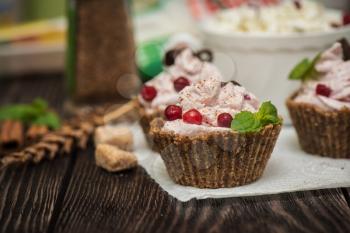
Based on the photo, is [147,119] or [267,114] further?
[147,119]

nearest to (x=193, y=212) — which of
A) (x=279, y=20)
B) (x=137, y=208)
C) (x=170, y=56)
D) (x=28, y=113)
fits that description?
(x=137, y=208)

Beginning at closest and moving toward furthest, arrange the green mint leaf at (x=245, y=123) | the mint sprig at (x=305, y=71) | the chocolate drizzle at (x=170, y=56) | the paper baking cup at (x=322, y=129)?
the green mint leaf at (x=245, y=123)
the paper baking cup at (x=322, y=129)
the mint sprig at (x=305, y=71)
the chocolate drizzle at (x=170, y=56)

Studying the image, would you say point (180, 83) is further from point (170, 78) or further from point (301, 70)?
point (301, 70)

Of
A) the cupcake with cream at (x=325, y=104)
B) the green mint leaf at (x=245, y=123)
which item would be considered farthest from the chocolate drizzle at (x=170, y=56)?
the green mint leaf at (x=245, y=123)

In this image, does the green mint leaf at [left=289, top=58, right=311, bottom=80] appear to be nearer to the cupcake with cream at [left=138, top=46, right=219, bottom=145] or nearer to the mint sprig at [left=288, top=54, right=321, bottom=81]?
the mint sprig at [left=288, top=54, right=321, bottom=81]

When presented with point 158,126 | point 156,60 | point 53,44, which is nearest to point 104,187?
point 158,126

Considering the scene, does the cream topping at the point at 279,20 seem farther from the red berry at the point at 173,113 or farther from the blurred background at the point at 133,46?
the red berry at the point at 173,113

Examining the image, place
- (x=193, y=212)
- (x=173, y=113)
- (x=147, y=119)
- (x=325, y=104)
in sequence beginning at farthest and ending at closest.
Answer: (x=147, y=119), (x=325, y=104), (x=173, y=113), (x=193, y=212)
